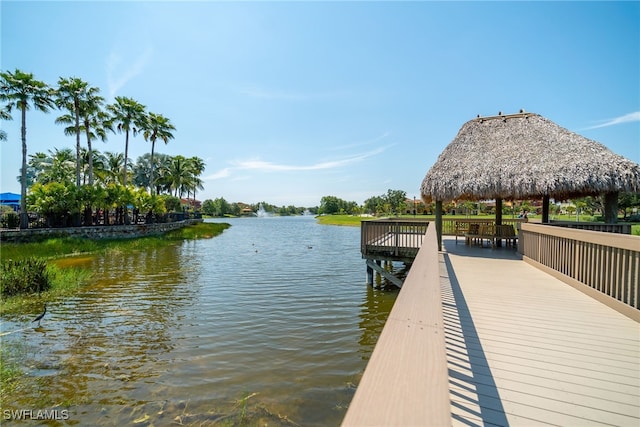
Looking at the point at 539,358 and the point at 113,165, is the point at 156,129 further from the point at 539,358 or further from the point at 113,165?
the point at 539,358

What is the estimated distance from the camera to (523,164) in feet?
33.3

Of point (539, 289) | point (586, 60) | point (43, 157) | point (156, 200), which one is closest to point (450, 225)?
point (586, 60)

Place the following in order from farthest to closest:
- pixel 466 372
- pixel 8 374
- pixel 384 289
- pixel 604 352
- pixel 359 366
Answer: pixel 384 289 < pixel 359 366 < pixel 8 374 < pixel 604 352 < pixel 466 372

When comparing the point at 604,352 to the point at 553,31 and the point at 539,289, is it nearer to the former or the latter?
the point at 539,289

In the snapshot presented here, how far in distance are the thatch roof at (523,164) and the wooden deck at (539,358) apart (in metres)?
4.96

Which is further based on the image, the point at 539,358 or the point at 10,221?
the point at 10,221

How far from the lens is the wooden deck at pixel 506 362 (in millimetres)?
975

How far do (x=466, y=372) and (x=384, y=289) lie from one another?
879 cm

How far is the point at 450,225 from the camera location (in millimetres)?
15117

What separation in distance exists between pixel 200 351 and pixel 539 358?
19.1 ft

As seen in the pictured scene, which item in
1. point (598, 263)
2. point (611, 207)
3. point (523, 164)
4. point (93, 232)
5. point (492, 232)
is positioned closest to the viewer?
point (598, 263)

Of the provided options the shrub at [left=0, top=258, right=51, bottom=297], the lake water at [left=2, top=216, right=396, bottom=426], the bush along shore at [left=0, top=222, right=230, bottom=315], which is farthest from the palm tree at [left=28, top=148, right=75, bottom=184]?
the lake water at [left=2, top=216, right=396, bottom=426]

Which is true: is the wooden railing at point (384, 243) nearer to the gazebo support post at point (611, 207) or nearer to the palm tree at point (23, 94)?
the gazebo support post at point (611, 207)

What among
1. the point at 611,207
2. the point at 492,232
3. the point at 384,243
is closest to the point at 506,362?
the point at 384,243
